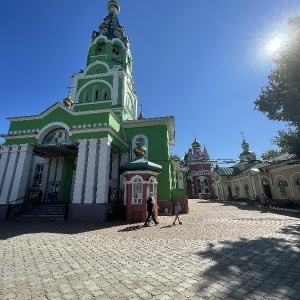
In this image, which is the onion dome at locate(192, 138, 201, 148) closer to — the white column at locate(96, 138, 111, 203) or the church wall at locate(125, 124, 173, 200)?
the church wall at locate(125, 124, 173, 200)

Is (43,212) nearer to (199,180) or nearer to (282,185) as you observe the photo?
(282,185)

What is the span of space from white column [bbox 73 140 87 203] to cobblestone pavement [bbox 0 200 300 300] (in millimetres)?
4966

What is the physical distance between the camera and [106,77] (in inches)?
797

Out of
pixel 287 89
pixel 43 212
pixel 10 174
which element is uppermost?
pixel 287 89

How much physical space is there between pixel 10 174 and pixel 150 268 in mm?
13498

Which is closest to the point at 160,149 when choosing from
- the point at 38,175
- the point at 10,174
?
the point at 10,174

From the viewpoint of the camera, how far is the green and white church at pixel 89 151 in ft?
39.4

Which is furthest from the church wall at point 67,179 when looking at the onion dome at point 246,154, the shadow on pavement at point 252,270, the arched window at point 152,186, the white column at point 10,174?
the onion dome at point 246,154

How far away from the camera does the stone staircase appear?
12584mm

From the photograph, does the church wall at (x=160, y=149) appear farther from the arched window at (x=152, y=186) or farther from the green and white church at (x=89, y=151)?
the arched window at (x=152, y=186)

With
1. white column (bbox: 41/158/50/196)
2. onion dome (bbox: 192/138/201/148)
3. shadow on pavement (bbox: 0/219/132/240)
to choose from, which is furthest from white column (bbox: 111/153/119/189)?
onion dome (bbox: 192/138/201/148)

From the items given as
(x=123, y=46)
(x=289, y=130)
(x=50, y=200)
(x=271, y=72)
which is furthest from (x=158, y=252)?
(x=123, y=46)

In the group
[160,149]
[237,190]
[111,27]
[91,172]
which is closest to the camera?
[91,172]

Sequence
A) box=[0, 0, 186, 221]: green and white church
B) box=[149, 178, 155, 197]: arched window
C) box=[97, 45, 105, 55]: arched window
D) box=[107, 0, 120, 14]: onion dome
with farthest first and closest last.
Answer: box=[107, 0, 120, 14]: onion dome → box=[97, 45, 105, 55]: arched window → box=[149, 178, 155, 197]: arched window → box=[0, 0, 186, 221]: green and white church
